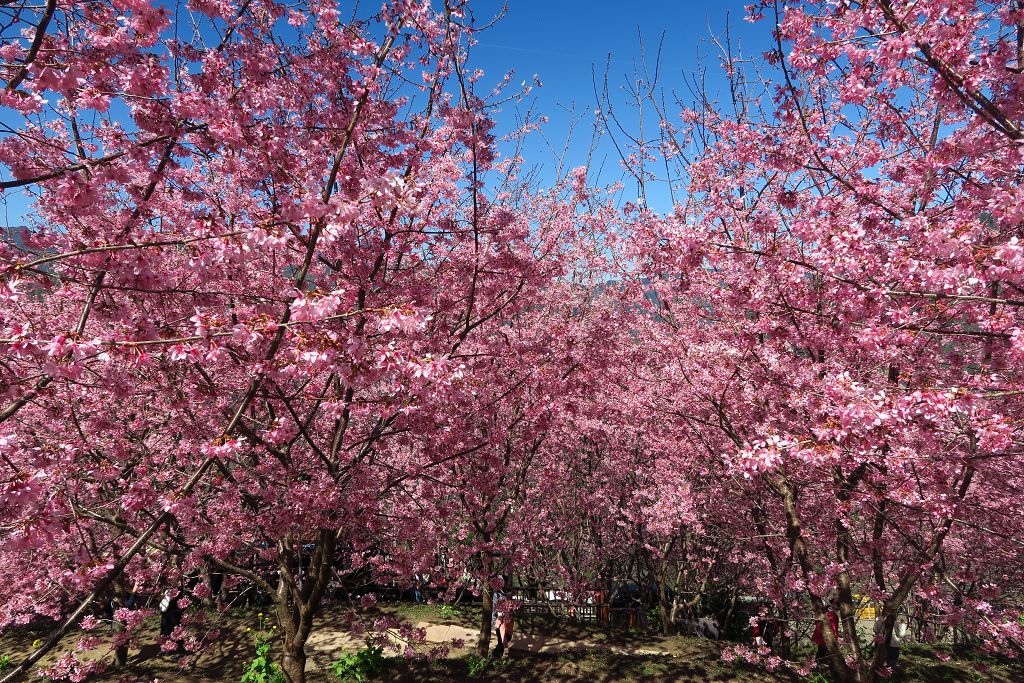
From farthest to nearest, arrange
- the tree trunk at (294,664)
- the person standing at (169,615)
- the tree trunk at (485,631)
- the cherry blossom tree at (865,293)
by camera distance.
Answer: the person standing at (169,615) → the tree trunk at (485,631) → the tree trunk at (294,664) → the cherry blossom tree at (865,293)

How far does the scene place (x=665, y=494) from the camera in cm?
1181

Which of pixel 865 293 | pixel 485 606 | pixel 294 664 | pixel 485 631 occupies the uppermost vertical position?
pixel 865 293

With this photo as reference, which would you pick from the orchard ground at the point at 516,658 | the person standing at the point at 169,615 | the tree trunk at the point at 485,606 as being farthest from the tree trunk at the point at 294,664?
the person standing at the point at 169,615

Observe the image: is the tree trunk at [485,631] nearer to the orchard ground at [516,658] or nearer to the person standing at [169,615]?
the orchard ground at [516,658]

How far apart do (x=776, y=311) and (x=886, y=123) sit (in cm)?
247

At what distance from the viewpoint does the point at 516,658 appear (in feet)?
37.5

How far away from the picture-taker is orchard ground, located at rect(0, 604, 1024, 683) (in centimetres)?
1039

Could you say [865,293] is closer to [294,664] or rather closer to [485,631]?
[294,664]

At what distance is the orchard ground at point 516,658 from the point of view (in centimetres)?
1039

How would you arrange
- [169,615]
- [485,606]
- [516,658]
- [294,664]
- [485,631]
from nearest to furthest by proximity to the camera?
[294,664] → [485,606] → [485,631] → [516,658] → [169,615]

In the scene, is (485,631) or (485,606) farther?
(485,631)

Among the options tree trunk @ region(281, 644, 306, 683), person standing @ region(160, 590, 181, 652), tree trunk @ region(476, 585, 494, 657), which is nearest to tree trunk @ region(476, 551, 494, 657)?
tree trunk @ region(476, 585, 494, 657)

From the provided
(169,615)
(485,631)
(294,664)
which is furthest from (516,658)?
(169,615)

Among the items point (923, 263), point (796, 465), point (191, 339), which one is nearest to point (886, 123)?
point (923, 263)
